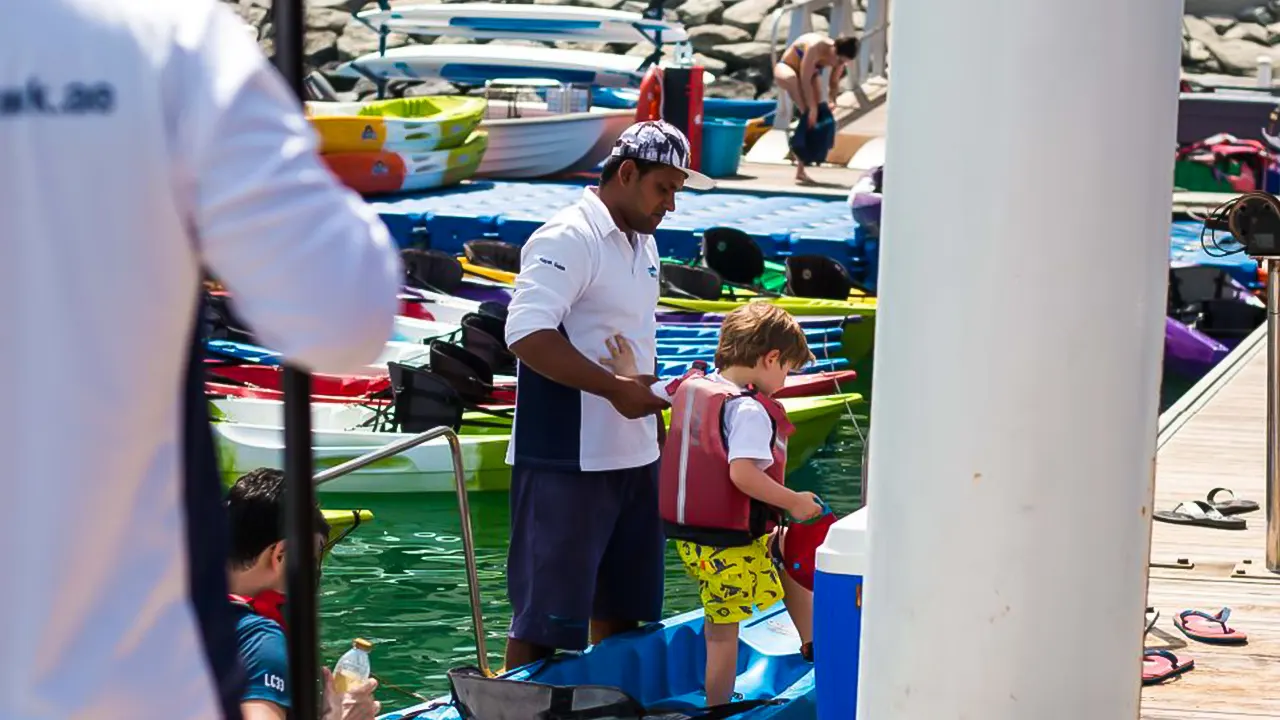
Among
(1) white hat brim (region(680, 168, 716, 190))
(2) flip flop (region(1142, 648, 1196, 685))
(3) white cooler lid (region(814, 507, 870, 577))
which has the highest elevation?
(1) white hat brim (region(680, 168, 716, 190))

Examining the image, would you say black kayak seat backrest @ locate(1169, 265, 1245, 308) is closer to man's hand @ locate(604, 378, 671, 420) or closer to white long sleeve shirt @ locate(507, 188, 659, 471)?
white long sleeve shirt @ locate(507, 188, 659, 471)

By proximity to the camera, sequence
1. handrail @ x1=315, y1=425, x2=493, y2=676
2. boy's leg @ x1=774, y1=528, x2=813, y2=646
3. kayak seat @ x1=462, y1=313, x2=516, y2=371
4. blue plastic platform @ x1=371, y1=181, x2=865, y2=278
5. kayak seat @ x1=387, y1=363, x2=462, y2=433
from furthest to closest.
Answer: blue plastic platform @ x1=371, y1=181, x2=865, y2=278 < kayak seat @ x1=462, y1=313, x2=516, y2=371 < kayak seat @ x1=387, y1=363, x2=462, y2=433 < boy's leg @ x1=774, y1=528, x2=813, y2=646 < handrail @ x1=315, y1=425, x2=493, y2=676

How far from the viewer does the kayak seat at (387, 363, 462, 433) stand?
901cm

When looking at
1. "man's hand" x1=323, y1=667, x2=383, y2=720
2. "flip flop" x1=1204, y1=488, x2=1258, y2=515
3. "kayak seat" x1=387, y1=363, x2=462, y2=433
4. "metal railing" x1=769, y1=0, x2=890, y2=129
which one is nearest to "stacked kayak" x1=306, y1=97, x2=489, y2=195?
"metal railing" x1=769, y1=0, x2=890, y2=129

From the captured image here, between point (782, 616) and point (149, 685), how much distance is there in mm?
4253

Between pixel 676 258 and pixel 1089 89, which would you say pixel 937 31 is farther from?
Answer: pixel 676 258

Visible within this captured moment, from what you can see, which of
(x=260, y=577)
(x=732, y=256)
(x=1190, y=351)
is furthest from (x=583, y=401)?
(x=1190, y=351)

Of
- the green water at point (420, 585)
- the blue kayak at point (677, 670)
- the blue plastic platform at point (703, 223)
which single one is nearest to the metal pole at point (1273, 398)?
the blue kayak at point (677, 670)

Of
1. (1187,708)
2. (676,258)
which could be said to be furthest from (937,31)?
(676,258)

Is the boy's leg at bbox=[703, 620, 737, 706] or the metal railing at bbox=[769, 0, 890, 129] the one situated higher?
the metal railing at bbox=[769, 0, 890, 129]

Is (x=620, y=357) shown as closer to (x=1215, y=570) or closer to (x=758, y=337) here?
(x=758, y=337)

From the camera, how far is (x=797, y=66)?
682 inches

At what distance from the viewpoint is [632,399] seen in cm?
464

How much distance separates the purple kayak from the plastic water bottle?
9.48 metres
